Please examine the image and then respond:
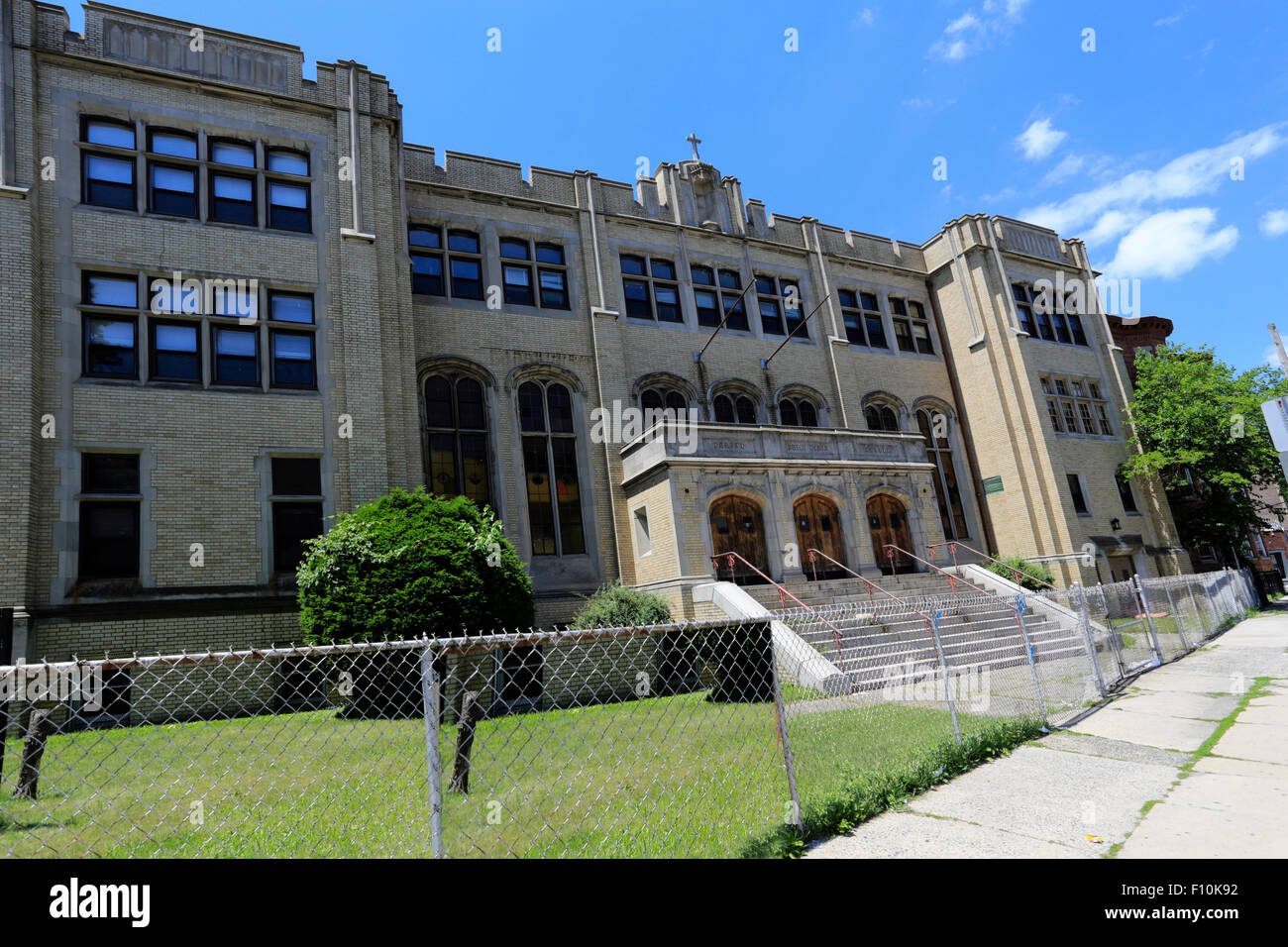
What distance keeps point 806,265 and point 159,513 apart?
21024 mm

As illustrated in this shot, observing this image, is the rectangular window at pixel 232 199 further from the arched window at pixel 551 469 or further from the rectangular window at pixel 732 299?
the rectangular window at pixel 732 299

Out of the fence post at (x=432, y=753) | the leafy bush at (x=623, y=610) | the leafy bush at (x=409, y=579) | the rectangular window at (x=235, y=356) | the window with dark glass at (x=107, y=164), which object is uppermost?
the window with dark glass at (x=107, y=164)

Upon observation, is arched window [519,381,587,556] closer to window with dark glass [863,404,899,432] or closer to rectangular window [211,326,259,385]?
rectangular window [211,326,259,385]

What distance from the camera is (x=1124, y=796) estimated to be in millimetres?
5578

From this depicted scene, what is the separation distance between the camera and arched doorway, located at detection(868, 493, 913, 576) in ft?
65.0

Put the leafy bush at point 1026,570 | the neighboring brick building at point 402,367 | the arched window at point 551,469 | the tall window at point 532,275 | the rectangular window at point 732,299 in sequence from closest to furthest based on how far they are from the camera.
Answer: the neighboring brick building at point 402,367
the arched window at point 551,469
the tall window at point 532,275
the leafy bush at point 1026,570
the rectangular window at point 732,299

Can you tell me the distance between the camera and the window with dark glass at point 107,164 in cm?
1499

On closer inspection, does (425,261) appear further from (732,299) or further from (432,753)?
(432,753)

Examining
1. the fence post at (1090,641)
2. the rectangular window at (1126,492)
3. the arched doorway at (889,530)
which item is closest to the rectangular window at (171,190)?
the arched doorway at (889,530)

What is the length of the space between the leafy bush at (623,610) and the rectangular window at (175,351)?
9.77 m

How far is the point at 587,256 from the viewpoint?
2125cm

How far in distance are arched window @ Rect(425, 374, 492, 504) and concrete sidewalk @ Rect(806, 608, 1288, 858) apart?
14016 millimetres

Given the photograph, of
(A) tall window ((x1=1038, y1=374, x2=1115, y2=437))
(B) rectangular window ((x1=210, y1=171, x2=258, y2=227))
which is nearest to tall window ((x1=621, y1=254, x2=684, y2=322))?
(B) rectangular window ((x1=210, y1=171, x2=258, y2=227))
